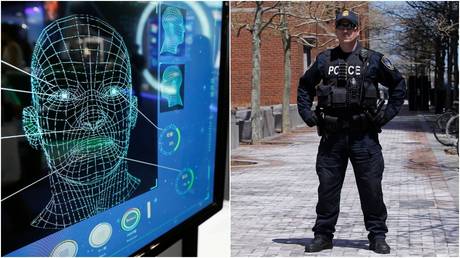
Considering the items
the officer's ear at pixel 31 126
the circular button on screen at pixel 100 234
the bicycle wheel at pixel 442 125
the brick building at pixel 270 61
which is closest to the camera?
the officer's ear at pixel 31 126

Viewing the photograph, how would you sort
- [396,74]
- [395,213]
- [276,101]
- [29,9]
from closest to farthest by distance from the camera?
[29,9] < [396,74] < [395,213] < [276,101]

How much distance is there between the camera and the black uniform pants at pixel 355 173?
4645mm

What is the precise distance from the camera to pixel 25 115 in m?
1.29

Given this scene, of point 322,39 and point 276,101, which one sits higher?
point 322,39

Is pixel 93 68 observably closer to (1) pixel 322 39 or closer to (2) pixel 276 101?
(1) pixel 322 39

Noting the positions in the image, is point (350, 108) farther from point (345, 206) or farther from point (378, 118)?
point (345, 206)

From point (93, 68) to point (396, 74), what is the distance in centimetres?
341

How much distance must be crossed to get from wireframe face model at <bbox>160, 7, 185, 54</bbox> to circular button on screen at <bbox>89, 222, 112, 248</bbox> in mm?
538

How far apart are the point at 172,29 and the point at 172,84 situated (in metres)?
0.16

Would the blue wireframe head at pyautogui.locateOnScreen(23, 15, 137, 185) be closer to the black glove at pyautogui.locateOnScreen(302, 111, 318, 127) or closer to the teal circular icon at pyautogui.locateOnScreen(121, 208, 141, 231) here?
the teal circular icon at pyautogui.locateOnScreen(121, 208, 141, 231)

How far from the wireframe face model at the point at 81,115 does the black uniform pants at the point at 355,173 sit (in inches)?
124

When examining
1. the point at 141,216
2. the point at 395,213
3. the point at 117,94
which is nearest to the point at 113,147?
the point at 117,94

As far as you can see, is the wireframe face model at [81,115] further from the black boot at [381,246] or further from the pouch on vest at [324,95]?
the black boot at [381,246]

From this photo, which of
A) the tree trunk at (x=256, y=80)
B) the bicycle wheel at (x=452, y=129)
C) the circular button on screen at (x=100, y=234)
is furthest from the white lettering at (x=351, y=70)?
the bicycle wheel at (x=452, y=129)
